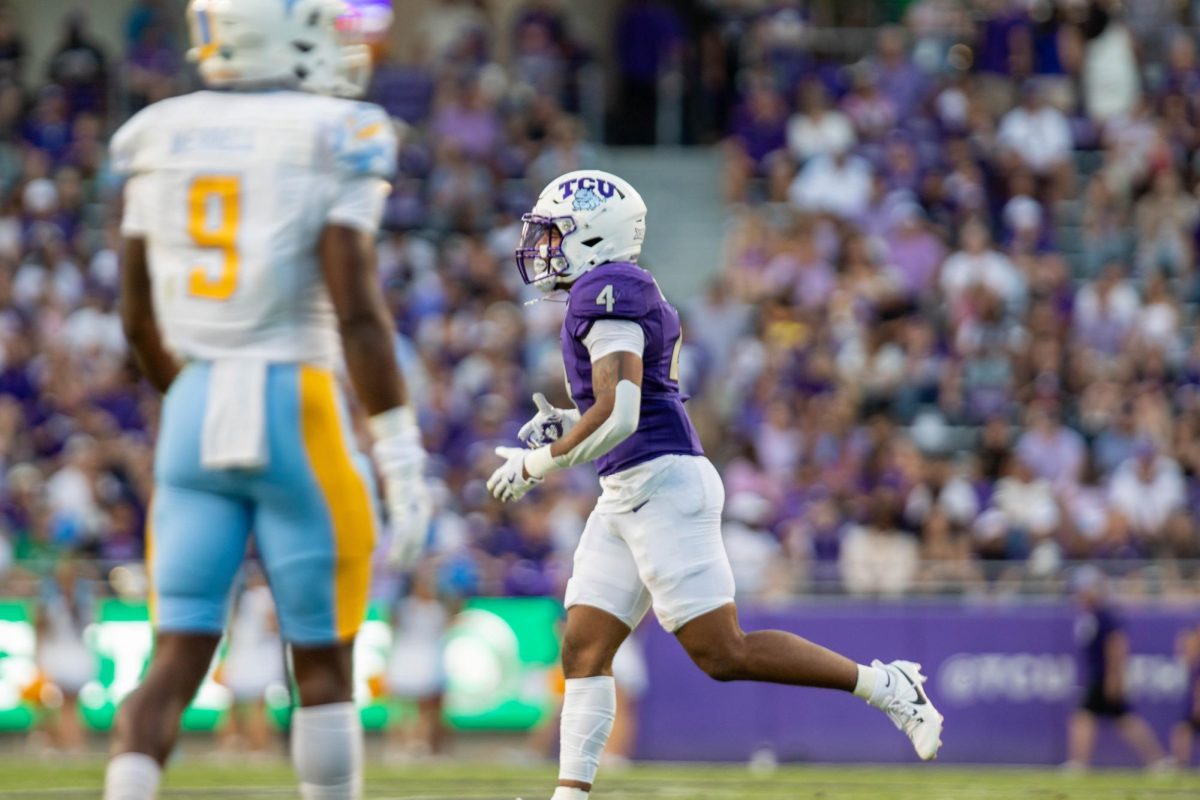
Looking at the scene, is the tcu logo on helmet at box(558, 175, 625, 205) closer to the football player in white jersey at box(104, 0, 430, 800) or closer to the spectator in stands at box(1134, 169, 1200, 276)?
the football player in white jersey at box(104, 0, 430, 800)

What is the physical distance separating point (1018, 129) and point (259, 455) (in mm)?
13094

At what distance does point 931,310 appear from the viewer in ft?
50.0

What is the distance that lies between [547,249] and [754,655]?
4.62 feet

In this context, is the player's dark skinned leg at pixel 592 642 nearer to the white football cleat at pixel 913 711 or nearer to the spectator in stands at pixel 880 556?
the white football cleat at pixel 913 711

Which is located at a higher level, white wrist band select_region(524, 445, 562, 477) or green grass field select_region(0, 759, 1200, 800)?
white wrist band select_region(524, 445, 562, 477)

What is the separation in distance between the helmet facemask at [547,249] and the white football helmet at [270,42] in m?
1.73

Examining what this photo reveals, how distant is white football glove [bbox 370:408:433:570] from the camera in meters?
4.45

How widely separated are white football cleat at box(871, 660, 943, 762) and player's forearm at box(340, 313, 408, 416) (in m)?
2.52

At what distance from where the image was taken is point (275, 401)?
4484 mm

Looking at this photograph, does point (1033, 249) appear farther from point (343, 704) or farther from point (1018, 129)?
point (343, 704)

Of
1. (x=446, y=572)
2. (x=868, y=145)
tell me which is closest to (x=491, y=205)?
(x=868, y=145)

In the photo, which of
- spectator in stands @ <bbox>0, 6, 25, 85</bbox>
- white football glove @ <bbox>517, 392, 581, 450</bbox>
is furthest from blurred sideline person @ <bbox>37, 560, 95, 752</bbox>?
white football glove @ <bbox>517, 392, 581, 450</bbox>

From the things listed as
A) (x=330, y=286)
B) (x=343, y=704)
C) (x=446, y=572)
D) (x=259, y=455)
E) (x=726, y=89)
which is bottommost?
(x=446, y=572)

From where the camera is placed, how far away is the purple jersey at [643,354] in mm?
6148
